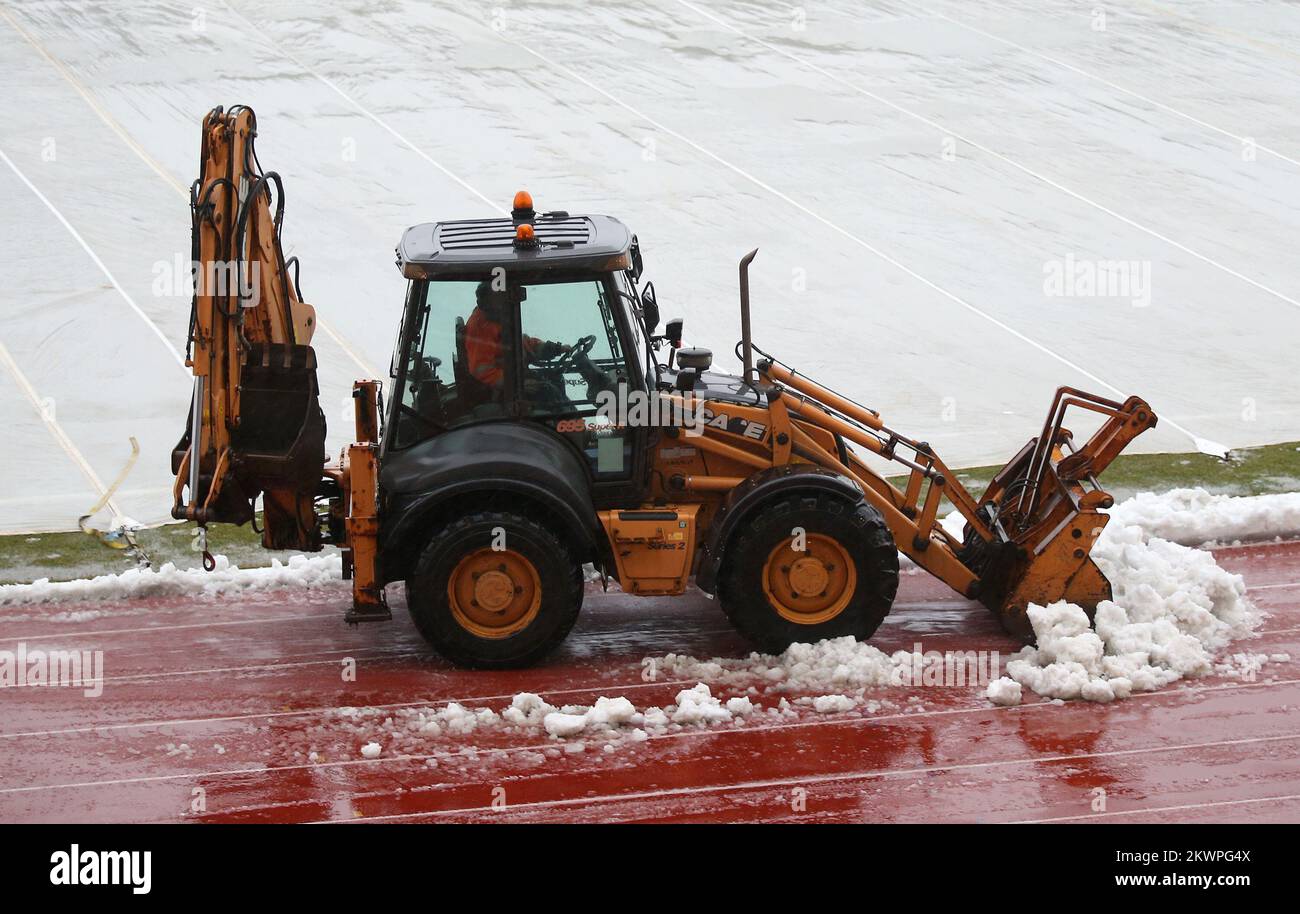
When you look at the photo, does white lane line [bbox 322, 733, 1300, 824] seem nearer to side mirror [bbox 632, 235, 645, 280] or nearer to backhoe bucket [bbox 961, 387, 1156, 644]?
backhoe bucket [bbox 961, 387, 1156, 644]

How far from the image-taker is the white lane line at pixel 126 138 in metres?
15.0

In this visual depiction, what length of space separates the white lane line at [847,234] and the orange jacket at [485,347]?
7.15 m

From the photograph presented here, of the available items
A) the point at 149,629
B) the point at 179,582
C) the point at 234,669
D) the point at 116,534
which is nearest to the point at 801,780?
the point at 234,669

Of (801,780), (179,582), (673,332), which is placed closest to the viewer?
(801,780)

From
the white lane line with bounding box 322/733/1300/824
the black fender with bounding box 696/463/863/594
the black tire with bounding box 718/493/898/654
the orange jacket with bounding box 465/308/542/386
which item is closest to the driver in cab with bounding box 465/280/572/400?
the orange jacket with bounding box 465/308/542/386

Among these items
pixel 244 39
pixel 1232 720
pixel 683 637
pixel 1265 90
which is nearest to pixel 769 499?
pixel 683 637

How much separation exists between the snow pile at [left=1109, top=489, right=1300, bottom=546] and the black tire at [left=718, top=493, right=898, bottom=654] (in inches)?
118

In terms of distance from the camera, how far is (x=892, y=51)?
2453 centimetres

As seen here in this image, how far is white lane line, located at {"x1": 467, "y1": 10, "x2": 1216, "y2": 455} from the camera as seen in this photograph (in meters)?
14.8

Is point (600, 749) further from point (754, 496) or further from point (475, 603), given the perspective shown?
point (754, 496)

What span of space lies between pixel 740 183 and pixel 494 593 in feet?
40.6

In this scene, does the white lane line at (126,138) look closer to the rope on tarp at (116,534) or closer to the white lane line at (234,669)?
the rope on tarp at (116,534)

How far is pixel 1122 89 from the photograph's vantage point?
933 inches

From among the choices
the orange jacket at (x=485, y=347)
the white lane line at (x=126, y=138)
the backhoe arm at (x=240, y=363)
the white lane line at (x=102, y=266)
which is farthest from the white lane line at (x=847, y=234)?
the backhoe arm at (x=240, y=363)
